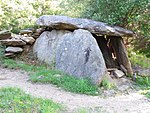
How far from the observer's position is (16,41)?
10.0 metres

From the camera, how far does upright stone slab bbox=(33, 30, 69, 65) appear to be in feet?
31.0

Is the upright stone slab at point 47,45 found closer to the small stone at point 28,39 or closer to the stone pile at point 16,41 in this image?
the small stone at point 28,39

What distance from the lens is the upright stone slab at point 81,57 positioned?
25.2 feet

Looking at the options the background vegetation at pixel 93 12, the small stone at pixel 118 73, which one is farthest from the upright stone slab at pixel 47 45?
the small stone at pixel 118 73

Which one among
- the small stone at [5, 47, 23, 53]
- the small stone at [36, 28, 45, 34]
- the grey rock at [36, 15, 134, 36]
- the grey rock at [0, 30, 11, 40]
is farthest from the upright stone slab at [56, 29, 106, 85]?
the grey rock at [0, 30, 11, 40]

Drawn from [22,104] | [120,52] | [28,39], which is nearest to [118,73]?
[120,52]

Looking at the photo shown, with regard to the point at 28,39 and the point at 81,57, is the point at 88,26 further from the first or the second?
the point at 28,39

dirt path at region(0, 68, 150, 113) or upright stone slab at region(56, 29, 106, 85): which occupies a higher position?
upright stone slab at region(56, 29, 106, 85)

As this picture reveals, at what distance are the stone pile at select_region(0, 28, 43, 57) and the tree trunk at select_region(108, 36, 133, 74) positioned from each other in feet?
10.3

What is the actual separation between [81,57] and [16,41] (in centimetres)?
321

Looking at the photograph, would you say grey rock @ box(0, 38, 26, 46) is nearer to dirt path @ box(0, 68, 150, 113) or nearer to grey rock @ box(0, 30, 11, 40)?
grey rock @ box(0, 30, 11, 40)

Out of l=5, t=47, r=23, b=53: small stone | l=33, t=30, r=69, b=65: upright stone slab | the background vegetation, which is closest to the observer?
the background vegetation

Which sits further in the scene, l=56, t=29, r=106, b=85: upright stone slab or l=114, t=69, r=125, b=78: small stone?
l=114, t=69, r=125, b=78: small stone

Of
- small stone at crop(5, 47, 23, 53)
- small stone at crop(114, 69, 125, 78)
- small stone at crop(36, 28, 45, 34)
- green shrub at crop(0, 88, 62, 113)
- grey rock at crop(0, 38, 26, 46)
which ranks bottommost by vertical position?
small stone at crop(114, 69, 125, 78)
